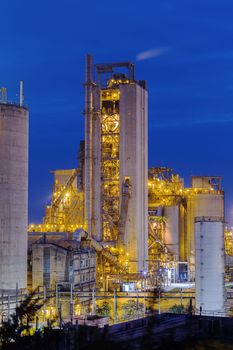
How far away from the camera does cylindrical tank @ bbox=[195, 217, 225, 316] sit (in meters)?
44.6

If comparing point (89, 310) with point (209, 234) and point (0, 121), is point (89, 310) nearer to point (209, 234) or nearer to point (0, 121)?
point (209, 234)

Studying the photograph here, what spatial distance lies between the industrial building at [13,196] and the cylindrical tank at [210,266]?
11.2 meters

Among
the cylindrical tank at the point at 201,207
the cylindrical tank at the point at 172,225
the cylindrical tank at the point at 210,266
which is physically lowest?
the cylindrical tank at the point at 210,266

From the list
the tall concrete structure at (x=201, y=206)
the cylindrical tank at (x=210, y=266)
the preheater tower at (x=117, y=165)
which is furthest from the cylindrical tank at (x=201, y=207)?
the cylindrical tank at (x=210, y=266)

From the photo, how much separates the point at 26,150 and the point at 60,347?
28.8m

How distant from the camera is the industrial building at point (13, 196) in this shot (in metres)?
47.7

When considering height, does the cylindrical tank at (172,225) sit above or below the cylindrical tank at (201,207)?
below

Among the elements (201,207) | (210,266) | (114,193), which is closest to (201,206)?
(201,207)

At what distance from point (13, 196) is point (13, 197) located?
6 cm

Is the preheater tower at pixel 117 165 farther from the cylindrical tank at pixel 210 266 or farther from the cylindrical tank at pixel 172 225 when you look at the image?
the cylindrical tank at pixel 210 266

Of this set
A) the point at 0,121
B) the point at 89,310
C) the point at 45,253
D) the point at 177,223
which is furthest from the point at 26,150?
the point at 177,223

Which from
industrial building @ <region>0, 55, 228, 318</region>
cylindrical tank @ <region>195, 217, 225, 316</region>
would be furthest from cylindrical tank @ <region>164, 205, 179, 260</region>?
cylindrical tank @ <region>195, 217, 225, 316</region>

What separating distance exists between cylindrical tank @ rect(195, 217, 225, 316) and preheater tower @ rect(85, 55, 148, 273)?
17.6 meters

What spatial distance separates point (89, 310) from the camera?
170ft
